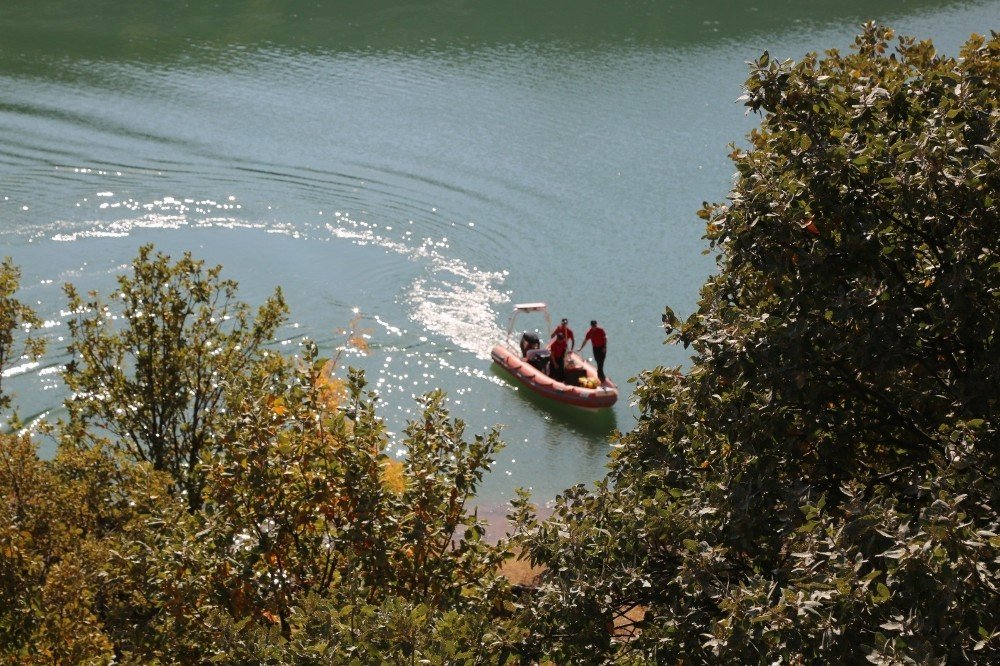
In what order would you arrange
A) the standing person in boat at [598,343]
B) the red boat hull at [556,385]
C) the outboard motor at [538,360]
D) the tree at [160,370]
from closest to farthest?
the tree at [160,370] < the red boat hull at [556,385] < the standing person in boat at [598,343] < the outboard motor at [538,360]

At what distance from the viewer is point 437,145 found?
40531 millimetres

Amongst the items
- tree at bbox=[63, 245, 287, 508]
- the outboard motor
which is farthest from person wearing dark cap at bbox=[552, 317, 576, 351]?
tree at bbox=[63, 245, 287, 508]

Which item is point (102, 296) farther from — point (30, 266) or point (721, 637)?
point (721, 637)

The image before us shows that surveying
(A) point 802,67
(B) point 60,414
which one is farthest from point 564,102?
(A) point 802,67

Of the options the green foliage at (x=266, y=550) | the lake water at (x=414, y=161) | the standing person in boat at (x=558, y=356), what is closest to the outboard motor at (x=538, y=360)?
the standing person in boat at (x=558, y=356)

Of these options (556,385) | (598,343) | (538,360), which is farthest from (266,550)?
(538,360)

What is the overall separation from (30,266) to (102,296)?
308 cm

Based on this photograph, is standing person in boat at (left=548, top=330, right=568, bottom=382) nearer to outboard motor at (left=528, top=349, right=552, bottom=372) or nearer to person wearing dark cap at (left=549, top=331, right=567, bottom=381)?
person wearing dark cap at (left=549, top=331, right=567, bottom=381)

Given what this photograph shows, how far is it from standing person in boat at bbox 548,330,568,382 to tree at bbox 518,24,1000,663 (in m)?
16.3

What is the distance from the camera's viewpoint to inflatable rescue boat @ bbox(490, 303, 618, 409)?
27125 mm

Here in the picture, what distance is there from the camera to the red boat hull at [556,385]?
2705cm

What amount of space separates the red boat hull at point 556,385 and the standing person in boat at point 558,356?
24cm

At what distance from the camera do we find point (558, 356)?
91.9ft

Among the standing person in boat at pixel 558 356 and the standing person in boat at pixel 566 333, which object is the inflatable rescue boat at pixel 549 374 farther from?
the standing person in boat at pixel 566 333
